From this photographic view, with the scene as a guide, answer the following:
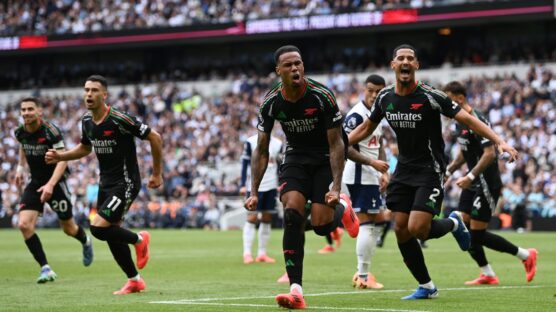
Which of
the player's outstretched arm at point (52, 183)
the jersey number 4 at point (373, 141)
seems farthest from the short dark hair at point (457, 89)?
the player's outstretched arm at point (52, 183)

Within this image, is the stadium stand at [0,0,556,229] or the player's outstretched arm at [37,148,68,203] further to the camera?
the stadium stand at [0,0,556,229]

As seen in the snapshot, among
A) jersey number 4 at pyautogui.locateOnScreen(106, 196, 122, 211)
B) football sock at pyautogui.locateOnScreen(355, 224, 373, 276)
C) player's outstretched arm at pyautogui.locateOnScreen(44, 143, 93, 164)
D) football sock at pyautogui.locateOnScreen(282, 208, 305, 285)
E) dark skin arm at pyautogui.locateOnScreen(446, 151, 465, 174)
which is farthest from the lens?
dark skin arm at pyautogui.locateOnScreen(446, 151, 465, 174)

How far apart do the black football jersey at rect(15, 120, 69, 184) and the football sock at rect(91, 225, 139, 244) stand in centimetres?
304

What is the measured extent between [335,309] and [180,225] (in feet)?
100

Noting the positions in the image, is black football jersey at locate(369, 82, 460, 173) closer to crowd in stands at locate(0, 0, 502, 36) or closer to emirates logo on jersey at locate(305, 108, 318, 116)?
emirates logo on jersey at locate(305, 108, 318, 116)

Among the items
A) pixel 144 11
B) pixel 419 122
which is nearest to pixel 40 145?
pixel 419 122

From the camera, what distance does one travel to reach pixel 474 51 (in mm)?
46125

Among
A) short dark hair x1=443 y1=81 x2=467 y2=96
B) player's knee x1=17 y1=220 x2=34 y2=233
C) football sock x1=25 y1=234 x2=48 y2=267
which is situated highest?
short dark hair x1=443 y1=81 x2=467 y2=96

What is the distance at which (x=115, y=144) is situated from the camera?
486 inches

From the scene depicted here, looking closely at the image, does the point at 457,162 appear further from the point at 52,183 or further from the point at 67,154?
the point at 52,183

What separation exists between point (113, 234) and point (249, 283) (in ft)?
7.55

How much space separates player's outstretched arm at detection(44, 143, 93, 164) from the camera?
12352mm

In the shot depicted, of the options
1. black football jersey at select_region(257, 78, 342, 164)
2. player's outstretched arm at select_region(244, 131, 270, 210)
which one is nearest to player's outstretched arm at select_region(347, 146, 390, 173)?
black football jersey at select_region(257, 78, 342, 164)

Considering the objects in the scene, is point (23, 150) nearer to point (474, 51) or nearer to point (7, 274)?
point (7, 274)
